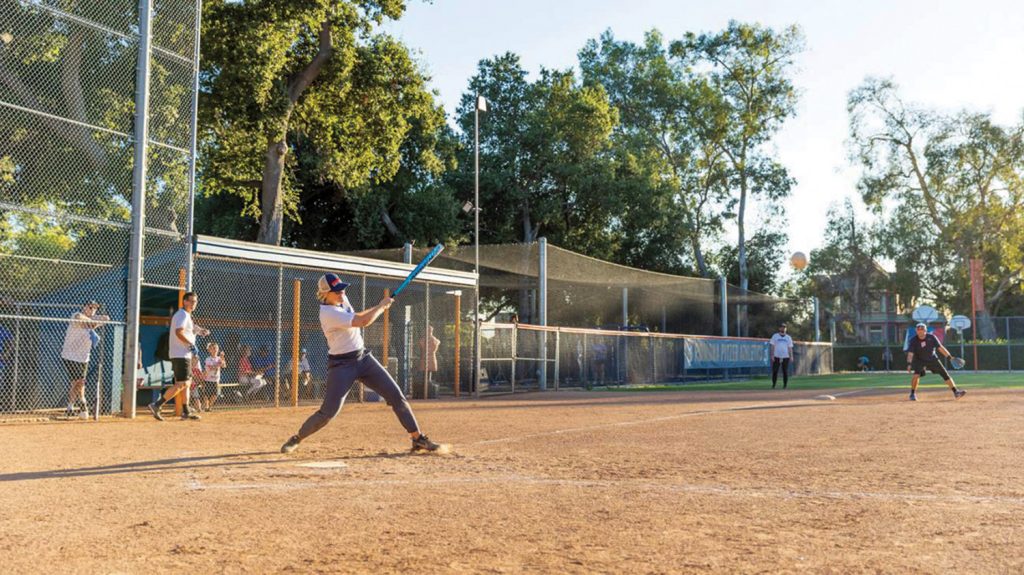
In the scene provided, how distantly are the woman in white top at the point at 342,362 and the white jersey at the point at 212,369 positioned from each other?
299 inches

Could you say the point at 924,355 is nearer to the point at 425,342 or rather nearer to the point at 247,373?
the point at 425,342

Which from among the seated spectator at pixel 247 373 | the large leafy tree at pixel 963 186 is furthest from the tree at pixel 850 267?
the seated spectator at pixel 247 373

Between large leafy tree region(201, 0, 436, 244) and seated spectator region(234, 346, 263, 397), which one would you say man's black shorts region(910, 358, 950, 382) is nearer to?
seated spectator region(234, 346, 263, 397)

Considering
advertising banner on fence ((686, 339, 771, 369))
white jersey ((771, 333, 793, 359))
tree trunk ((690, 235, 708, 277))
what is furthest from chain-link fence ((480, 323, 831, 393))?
tree trunk ((690, 235, 708, 277))

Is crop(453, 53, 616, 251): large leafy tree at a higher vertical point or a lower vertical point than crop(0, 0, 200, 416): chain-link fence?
higher

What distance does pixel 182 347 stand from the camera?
13797mm

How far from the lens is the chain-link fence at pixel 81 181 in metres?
12.9

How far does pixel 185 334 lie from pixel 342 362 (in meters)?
5.39

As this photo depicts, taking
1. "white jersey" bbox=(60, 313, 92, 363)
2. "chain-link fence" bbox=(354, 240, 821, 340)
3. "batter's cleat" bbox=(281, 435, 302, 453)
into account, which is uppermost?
"chain-link fence" bbox=(354, 240, 821, 340)

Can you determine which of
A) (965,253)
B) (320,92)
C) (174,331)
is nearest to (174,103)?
(174,331)

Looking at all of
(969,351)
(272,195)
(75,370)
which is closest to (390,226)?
(272,195)

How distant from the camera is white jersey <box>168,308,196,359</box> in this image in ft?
44.4

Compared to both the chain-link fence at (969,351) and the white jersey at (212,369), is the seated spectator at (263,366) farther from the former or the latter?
the chain-link fence at (969,351)

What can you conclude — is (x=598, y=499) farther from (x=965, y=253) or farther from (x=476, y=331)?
(x=965, y=253)
